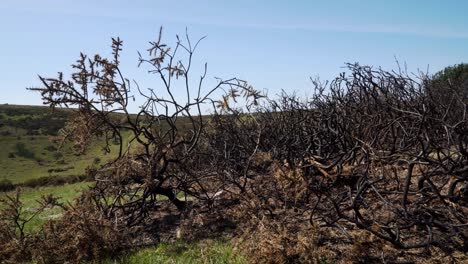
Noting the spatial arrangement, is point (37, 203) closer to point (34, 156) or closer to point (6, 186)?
point (6, 186)

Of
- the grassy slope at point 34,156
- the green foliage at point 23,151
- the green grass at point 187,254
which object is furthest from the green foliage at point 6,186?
the green grass at point 187,254

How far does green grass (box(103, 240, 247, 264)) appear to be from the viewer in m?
4.30

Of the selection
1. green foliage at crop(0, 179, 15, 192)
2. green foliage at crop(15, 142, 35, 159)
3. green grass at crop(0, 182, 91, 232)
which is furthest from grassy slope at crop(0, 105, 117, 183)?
green grass at crop(0, 182, 91, 232)

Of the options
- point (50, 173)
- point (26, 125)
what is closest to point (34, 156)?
point (50, 173)

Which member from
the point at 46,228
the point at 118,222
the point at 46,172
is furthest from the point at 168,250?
the point at 46,172

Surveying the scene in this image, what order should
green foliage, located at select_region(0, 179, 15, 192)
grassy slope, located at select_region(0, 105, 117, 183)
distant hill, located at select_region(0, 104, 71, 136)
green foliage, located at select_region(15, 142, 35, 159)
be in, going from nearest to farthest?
1. green foliage, located at select_region(0, 179, 15, 192)
2. grassy slope, located at select_region(0, 105, 117, 183)
3. green foliage, located at select_region(15, 142, 35, 159)
4. distant hill, located at select_region(0, 104, 71, 136)

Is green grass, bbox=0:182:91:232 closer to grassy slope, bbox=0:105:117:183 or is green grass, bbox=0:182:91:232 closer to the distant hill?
grassy slope, bbox=0:105:117:183

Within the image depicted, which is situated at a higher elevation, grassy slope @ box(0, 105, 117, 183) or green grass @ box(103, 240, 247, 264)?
green grass @ box(103, 240, 247, 264)

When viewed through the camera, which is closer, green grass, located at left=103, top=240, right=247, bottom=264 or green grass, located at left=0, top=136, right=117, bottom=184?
green grass, located at left=103, top=240, right=247, bottom=264

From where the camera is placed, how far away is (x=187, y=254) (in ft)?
15.1

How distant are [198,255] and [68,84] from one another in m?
2.48

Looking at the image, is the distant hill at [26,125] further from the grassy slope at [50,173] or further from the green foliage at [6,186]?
the green foliage at [6,186]

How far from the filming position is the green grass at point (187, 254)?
4297mm

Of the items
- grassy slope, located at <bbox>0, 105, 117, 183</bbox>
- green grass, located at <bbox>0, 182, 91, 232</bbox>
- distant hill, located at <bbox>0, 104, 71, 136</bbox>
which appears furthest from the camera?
distant hill, located at <bbox>0, 104, 71, 136</bbox>
